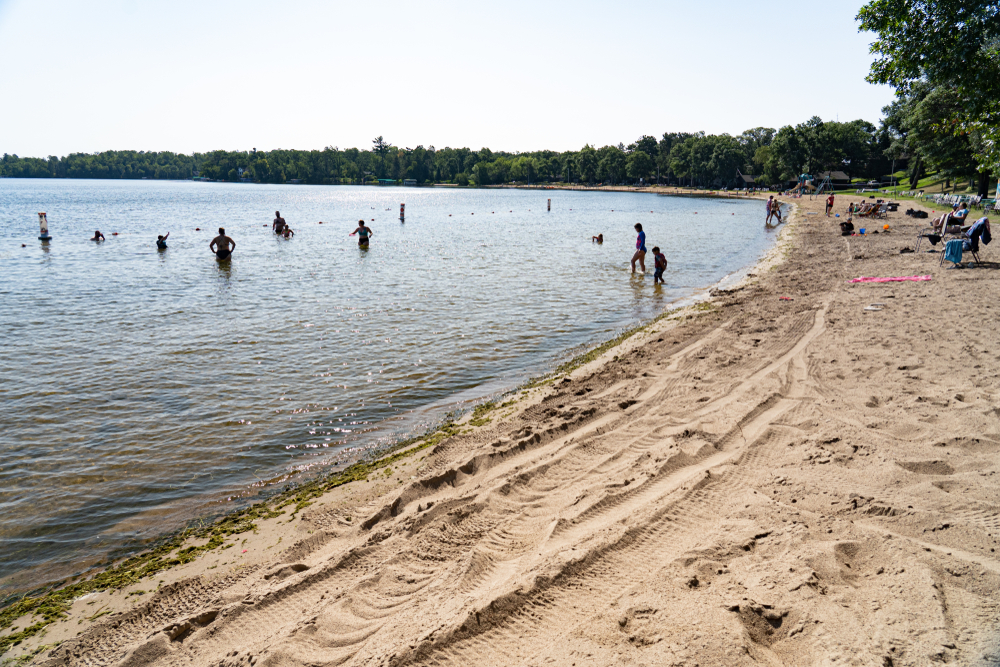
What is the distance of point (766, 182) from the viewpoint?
127 m

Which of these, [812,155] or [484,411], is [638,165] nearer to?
[812,155]

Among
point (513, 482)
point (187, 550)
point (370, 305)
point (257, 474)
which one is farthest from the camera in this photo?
point (370, 305)

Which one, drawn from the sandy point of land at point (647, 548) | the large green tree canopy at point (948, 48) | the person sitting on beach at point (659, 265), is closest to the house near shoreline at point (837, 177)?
the person sitting on beach at point (659, 265)

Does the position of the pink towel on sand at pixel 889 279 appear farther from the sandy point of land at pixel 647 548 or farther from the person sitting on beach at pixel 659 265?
the sandy point of land at pixel 647 548

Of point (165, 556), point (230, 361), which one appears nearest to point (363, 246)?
point (230, 361)

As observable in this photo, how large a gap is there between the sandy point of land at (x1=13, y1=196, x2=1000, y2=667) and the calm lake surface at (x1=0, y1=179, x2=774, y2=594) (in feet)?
5.57

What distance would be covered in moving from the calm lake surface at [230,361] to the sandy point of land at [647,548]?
1.70 metres

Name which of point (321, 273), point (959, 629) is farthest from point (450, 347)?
point (321, 273)

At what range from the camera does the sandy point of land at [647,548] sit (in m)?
3.73

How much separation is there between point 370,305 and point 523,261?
12451 mm

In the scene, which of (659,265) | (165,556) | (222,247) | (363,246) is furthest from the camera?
(363,246)

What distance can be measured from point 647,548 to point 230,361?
1052 centimetres

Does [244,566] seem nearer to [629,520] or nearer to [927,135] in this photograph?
[629,520]

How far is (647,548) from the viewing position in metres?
4.75
